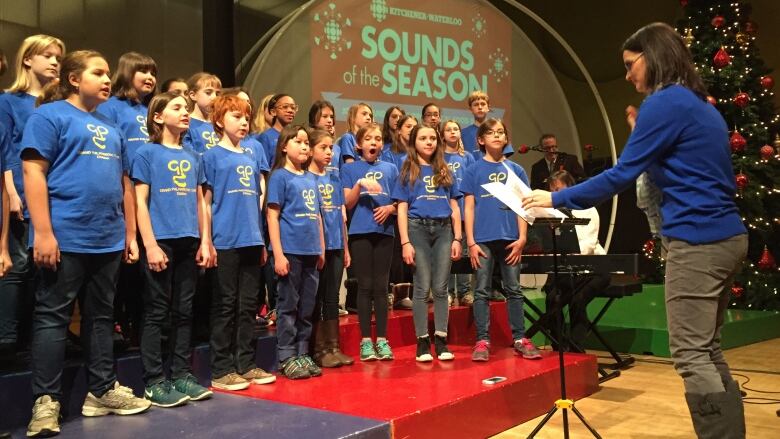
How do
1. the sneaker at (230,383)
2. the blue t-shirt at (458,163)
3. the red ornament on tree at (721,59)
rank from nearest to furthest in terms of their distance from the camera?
1. the sneaker at (230,383)
2. the blue t-shirt at (458,163)
3. the red ornament on tree at (721,59)

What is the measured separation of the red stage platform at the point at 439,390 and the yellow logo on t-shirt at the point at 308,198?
0.83 m

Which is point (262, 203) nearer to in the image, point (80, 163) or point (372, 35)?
point (80, 163)

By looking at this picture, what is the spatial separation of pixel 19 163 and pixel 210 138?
94 centimetres

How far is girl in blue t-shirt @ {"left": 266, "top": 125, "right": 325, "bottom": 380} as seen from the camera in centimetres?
341

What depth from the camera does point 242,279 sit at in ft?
10.6

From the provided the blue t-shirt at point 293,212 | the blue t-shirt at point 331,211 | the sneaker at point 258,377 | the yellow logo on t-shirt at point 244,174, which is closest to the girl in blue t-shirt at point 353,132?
the blue t-shirt at point 331,211

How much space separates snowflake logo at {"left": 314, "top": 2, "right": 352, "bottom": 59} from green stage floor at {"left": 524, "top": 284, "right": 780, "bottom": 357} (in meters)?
2.57

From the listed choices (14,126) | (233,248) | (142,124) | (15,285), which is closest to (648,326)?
(233,248)

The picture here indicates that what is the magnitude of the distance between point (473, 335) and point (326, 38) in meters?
2.73

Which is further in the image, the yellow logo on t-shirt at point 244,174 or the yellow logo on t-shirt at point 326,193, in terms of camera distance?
the yellow logo on t-shirt at point 326,193

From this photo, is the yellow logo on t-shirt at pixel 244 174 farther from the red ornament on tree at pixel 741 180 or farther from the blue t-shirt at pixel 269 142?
the red ornament on tree at pixel 741 180

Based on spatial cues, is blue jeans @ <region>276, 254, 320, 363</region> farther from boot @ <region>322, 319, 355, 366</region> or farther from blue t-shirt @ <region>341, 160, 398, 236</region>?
blue t-shirt @ <region>341, 160, 398, 236</region>

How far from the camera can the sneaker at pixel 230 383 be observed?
10.3 feet

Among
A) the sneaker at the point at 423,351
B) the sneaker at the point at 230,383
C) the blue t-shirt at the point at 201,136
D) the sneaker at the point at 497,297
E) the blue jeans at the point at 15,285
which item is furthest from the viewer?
the sneaker at the point at 497,297
